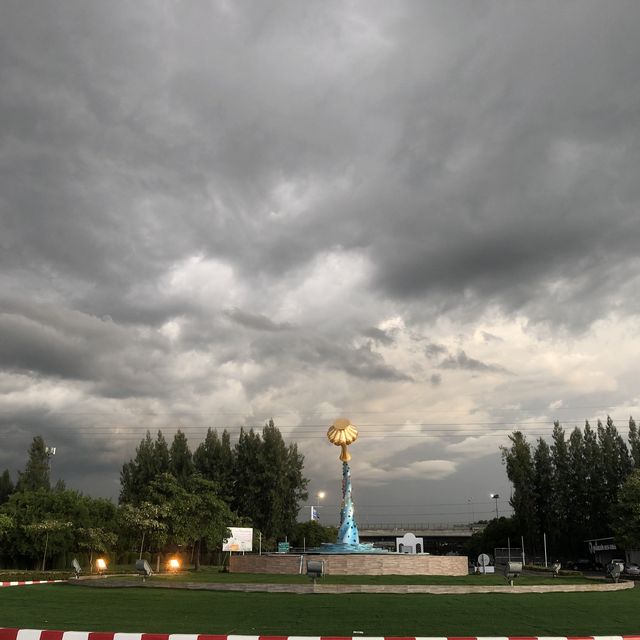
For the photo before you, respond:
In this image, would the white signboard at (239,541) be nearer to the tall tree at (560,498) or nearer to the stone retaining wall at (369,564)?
the stone retaining wall at (369,564)

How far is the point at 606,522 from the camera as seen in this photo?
64562mm

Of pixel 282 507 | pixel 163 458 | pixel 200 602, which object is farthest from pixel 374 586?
pixel 163 458

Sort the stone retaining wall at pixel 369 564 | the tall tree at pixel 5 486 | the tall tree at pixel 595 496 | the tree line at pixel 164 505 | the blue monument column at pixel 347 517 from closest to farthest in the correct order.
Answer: the stone retaining wall at pixel 369 564, the blue monument column at pixel 347 517, the tree line at pixel 164 505, the tall tree at pixel 595 496, the tall tree at pixel 5 486

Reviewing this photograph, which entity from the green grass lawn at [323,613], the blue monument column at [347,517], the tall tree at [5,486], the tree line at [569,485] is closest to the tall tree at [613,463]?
the tree line at [569,485]

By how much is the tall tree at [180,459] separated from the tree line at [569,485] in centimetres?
3791

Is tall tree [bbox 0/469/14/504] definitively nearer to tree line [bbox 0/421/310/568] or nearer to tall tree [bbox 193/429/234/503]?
→ tree line [bbox 0/421/310/568]

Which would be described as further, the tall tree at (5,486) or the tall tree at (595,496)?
the tall tree at (5,486)

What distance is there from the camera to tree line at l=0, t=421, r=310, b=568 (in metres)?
48.3

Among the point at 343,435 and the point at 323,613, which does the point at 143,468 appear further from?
the point at 323,613

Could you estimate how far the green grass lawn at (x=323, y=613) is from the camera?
14469 millimetres

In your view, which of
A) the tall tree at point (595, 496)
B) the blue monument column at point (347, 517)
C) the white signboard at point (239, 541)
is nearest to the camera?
the blue monument column at point (347, 517)

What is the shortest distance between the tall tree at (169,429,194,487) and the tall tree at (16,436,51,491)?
1699 cm

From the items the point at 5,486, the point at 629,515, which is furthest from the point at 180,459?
the point at 629,515

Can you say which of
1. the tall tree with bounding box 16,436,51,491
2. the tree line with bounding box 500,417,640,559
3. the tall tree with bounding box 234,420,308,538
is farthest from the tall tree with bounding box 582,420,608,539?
the tall tree with bounding box 16,436,51,491
